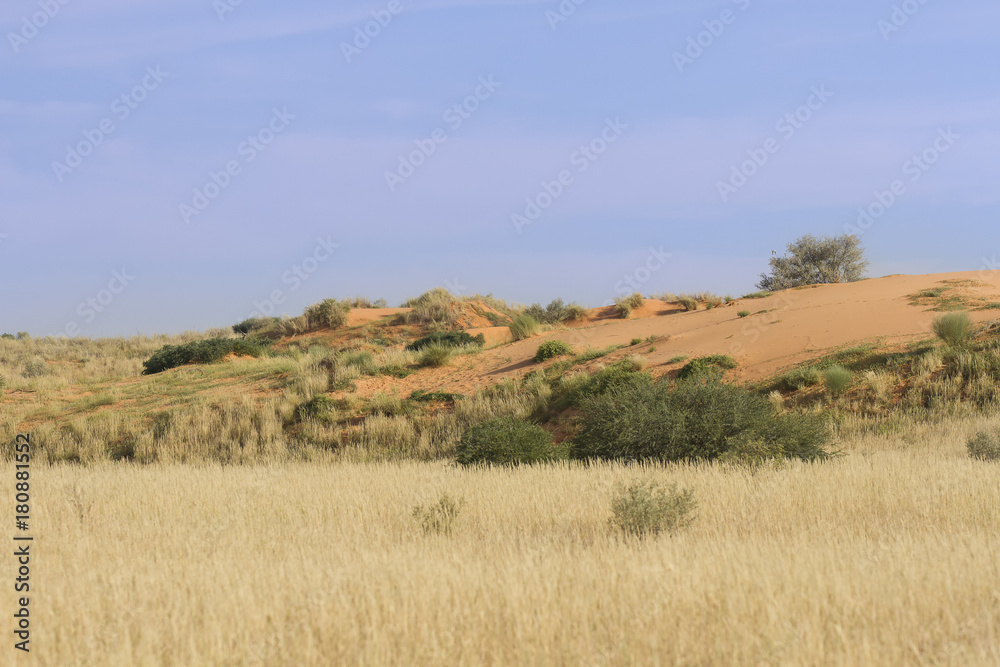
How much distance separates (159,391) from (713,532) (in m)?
22.6

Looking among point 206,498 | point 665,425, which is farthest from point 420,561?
point 665,425

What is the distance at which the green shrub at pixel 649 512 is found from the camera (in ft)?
22.3

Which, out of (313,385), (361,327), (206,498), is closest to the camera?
(206,498)

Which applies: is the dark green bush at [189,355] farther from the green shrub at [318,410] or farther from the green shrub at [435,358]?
the green shrub at [318,410]

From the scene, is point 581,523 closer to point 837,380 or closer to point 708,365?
point 837,380

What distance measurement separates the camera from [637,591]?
468 centimetres

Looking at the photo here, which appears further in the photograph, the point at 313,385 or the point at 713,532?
the point at 313,385

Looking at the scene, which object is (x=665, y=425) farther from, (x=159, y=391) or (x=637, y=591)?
(x=159, y=391)

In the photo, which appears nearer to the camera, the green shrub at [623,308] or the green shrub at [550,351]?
the green shrub at [550,351]

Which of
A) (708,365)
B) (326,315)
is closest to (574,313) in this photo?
(326,315)

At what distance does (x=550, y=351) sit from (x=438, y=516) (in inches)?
686

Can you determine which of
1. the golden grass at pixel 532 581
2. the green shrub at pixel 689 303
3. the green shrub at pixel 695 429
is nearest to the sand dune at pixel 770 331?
the green shrub at pixel 695 429

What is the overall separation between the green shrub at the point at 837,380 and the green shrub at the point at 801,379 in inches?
20.3

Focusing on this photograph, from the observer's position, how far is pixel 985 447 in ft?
38.1
